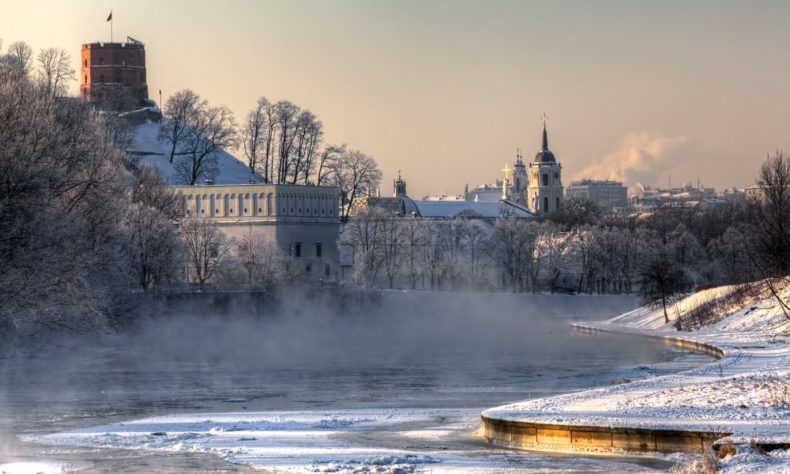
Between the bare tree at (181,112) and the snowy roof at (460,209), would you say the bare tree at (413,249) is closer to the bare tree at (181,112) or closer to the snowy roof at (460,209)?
the bare tree at (181,112)

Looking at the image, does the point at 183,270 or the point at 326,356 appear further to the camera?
the point at 183,270

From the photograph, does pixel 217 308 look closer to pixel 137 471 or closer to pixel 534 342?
pixel 534 342

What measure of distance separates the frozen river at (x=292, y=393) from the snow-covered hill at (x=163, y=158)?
46.4 metres

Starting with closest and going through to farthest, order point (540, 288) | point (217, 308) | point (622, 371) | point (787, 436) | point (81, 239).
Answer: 1. point (787, 436)
2. point (622, 371)
3. point (81, 239)
4. point (217, 308)
5. point (540, 288)

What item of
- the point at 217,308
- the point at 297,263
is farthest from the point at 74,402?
the point at 297,263

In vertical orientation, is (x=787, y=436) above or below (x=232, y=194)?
below

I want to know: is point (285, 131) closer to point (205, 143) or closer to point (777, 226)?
point (205, 143)

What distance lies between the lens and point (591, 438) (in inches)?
955

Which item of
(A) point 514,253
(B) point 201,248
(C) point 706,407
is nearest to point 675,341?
(C) point 706,407

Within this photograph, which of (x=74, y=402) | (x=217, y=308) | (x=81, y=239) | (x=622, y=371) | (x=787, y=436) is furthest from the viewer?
(x=217, y=308)

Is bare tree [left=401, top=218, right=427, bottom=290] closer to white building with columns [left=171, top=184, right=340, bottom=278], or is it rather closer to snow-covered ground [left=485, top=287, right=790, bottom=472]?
white building with columns [left=171, top=184, right=340, bottom=278]

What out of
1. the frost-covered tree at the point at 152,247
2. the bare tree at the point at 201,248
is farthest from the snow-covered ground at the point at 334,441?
the bare tree at the point at 201,248

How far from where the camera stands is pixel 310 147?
388 feet

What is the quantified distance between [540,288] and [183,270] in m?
42.1
